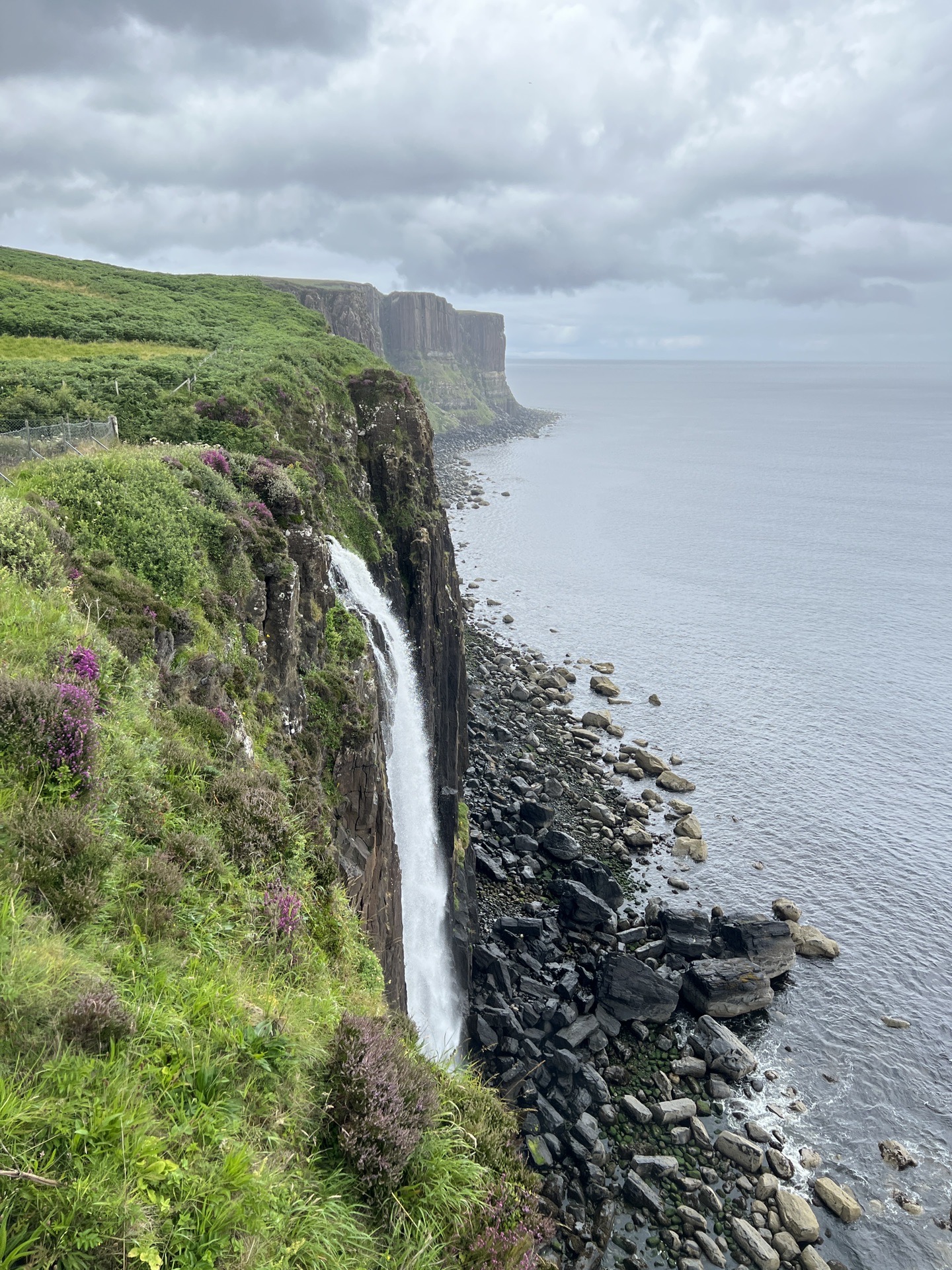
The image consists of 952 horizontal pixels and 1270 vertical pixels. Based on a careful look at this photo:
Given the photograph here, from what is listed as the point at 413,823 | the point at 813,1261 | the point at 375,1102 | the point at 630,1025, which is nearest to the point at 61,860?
the point at 375,1102

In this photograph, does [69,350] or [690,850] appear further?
[690,850]

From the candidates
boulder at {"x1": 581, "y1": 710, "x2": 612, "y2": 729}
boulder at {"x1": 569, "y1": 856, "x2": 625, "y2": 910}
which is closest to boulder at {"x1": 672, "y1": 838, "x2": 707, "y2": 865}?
boulder at {"x1": 569, "y1": 856, "x2": 625, "y2": 910}

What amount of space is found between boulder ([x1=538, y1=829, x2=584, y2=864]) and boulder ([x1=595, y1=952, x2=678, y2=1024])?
27.5 feet

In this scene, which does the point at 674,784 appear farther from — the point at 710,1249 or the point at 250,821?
the point at 250,821

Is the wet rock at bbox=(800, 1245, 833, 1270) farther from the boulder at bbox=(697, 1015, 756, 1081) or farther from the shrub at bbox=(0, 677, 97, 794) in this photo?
the shrub at bbox=(0, 677, 97, 794)

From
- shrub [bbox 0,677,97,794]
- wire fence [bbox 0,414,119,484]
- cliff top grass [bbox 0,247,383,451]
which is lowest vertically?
shrub [bbox 0,677,97,794]

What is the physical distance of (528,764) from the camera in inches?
1884

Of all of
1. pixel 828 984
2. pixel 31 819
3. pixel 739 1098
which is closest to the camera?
pixel 31 819

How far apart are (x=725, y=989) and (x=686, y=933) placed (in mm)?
3156

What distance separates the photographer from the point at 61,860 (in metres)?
7.21

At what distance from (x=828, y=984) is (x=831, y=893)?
663 centimetres

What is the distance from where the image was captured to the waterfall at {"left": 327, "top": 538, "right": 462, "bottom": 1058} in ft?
84.1

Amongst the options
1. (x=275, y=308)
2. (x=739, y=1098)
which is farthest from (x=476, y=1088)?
(x=275, y=308)

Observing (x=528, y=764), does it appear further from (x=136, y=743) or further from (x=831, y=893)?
(x=136, y=743)
